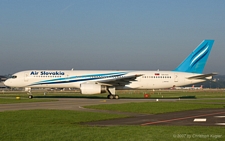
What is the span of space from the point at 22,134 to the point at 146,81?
117ft

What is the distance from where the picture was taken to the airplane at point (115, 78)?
45.3 metres

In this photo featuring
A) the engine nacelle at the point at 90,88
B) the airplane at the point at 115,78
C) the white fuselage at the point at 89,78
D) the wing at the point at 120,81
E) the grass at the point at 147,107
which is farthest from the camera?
the white fuselage at the point at 89,78

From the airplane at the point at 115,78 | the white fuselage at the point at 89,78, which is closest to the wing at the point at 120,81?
the airplane at the point at 115,78

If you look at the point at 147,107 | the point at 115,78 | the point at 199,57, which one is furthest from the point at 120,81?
the point at 147,107

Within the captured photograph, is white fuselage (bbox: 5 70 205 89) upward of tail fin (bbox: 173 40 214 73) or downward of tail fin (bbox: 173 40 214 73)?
downward

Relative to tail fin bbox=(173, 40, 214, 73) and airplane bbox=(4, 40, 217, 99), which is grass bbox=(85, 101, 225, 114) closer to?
airplane bbox=(4, 40, 217, 99)

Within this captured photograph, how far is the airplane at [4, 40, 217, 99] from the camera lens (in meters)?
45.3

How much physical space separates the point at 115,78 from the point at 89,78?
12.1 ft

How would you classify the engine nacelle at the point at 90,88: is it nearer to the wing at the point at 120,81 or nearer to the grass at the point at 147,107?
the wing at the point at 120,81

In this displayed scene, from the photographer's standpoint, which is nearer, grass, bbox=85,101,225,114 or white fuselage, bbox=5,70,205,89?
grass, bbox=85,101,225,114

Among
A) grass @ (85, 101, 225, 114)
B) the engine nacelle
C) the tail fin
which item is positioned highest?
the tail fin

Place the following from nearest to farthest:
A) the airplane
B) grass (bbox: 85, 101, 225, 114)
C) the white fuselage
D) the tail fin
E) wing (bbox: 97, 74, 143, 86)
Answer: grass (bbox: 85, 101, 225, 114) < wing (bbox: 97, 74, 143, 86) < the airplane < the white fuselage < the tail fin

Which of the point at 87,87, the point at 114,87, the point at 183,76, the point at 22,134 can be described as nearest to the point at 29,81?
the point at 87,87

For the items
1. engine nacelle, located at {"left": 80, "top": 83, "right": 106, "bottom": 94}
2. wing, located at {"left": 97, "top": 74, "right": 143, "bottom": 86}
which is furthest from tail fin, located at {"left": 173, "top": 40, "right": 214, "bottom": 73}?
engine nacelle, located at {"left": 80, "top": 83, "right": 106, "bottom": 94}
